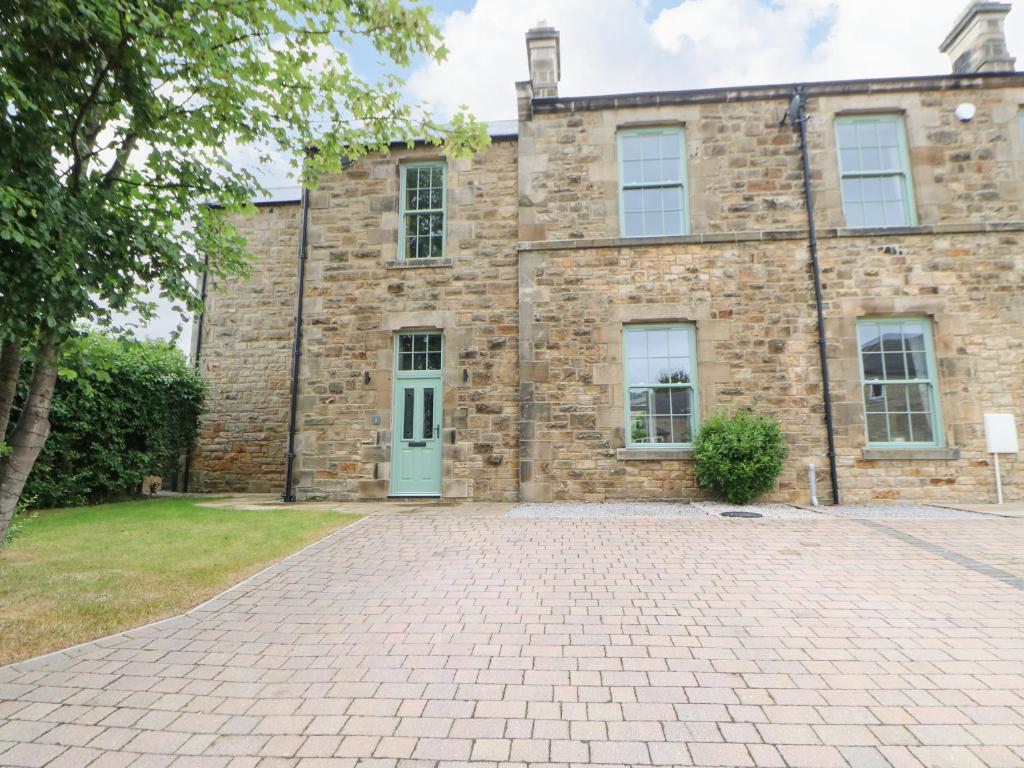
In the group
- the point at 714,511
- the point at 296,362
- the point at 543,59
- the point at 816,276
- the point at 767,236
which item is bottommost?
the point at 714,511

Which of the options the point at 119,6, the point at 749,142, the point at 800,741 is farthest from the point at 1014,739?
the point at 749,142

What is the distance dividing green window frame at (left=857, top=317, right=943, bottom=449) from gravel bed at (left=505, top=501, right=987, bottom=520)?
4.24 feet

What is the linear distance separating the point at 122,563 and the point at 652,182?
9.62 m

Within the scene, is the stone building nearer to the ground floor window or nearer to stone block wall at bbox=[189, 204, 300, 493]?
the ground floor window

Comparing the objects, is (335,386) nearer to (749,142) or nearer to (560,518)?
(560,518)

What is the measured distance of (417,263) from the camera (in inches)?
407

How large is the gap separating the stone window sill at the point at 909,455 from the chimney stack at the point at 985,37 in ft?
22.3

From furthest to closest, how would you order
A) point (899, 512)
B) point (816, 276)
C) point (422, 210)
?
point (422, 210) → point (816, 276) → point (899, 512)

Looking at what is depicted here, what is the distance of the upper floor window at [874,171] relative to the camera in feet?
31.3

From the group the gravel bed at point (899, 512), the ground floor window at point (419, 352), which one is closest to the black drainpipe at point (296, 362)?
the ground floor window at point (419, 352)

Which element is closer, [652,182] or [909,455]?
[909,455]

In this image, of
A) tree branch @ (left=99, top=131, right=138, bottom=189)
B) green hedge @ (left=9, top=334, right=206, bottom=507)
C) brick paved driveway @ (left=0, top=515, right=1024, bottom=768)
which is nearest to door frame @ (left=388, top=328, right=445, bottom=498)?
green hedge @ (left=9, top=334, right=206, bottom=507)

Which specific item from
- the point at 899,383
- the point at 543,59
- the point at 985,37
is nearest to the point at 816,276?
the point at 899,383

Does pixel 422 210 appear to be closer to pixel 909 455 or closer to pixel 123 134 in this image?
pixel 123 134
